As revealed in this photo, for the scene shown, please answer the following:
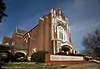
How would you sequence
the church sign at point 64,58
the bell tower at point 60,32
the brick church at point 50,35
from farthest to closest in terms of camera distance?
the brick church at point 50,35, the bell tower at point 60,32, the church sign at point 64,58

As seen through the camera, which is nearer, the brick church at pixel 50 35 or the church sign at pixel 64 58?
the church sign at pixel 64 58

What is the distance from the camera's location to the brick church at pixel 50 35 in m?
43.3

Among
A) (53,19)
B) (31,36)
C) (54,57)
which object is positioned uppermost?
(53,19)

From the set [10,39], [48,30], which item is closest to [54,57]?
[48,30]

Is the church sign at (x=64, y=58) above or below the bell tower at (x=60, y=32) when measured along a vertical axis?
below

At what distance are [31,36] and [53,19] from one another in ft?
Result: 42.0

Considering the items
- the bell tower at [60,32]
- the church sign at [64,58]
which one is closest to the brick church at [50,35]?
the bell tower at [60,32]

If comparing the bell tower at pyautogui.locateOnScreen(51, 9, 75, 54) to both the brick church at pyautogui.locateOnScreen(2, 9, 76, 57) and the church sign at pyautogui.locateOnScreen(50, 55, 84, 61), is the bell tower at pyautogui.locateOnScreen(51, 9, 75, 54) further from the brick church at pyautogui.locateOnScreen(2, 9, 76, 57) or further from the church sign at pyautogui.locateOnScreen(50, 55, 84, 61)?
the church sign at pyautogui.locateOnScreen(50, 55, 84, 61)

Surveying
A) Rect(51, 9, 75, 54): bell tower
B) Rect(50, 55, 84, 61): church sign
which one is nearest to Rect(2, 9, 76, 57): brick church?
Rect(51, 9, 75, 54): bell tower

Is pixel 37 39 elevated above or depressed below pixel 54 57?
above

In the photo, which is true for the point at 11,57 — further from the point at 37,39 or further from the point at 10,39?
the point at 10,39

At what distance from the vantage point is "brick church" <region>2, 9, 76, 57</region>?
1704 inches

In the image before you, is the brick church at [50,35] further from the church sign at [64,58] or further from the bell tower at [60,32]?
the church sign at [64,58]

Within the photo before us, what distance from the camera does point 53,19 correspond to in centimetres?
4459
